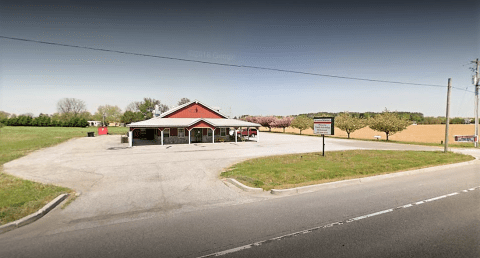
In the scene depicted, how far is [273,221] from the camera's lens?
18.6 feet

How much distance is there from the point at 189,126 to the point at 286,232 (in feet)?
78.5

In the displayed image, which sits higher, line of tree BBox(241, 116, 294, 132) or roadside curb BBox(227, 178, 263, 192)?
line of tree BBox(241, 116, 294, 132)

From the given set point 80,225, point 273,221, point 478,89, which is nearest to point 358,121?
point 478,89

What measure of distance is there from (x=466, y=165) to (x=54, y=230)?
21327mm

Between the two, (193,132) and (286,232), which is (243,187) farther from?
(193,132)

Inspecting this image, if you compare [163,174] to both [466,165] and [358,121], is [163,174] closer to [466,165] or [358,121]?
[466,165]

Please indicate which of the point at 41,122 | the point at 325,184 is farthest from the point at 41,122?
the point at 325,184

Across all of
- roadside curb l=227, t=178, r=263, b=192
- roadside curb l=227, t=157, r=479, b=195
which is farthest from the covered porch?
roadside curb l=227, t=157, r=479, b=195

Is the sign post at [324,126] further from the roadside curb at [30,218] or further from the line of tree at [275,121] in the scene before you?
the line of tree at [275,121]

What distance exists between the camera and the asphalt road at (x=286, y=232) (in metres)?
4.35

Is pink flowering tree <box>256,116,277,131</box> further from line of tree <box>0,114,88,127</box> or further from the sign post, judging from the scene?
line of tree <box>0,114,88,127</box>

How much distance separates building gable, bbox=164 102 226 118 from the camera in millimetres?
32844

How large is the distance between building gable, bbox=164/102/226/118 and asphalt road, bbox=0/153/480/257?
91.7 ft

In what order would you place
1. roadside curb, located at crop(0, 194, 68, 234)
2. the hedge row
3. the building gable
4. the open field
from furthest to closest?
1. the hedge row
2. the open field
3. the building gable
4. roadside curb, located at crop(0, 194, 68, 234)
